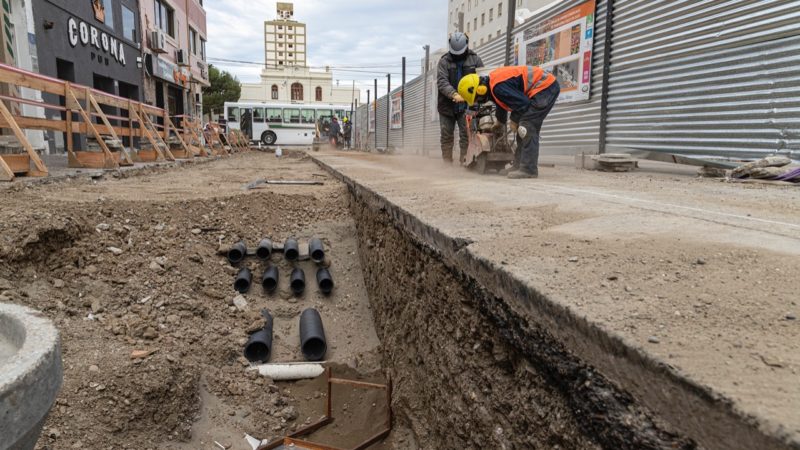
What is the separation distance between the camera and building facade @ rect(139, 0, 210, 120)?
888 inches

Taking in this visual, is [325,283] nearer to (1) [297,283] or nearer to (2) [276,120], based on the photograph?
(1) [297,283]

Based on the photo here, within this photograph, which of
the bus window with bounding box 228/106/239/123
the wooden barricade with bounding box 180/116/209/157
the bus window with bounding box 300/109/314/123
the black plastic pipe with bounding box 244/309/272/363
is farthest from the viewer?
the bus window with bounding box 300/109/314/123

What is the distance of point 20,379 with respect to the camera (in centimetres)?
113

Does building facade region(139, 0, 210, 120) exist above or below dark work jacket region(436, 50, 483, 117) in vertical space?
above

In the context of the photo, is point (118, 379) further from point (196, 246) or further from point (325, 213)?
point (325, 213)

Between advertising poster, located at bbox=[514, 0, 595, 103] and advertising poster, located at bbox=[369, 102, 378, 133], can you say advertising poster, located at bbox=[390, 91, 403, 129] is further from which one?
advertising poster, located at bbox=[514, 0, 595, 103]

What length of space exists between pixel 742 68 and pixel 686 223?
452 cm

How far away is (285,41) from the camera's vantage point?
3979 inches

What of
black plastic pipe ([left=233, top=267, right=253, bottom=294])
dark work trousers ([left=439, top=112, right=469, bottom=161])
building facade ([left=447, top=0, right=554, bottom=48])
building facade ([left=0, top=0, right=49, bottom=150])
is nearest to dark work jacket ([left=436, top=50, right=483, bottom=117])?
dark work trousers ([left=439, top=112, right=469, bottom=161])

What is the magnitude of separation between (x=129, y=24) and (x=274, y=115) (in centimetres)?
1373

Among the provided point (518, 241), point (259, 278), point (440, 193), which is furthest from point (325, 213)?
point (518, 241)

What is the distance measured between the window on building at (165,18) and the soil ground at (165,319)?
884 inches

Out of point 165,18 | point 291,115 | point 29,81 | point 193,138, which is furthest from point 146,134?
point 291,115

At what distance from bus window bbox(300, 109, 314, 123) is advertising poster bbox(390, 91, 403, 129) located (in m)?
13.5
